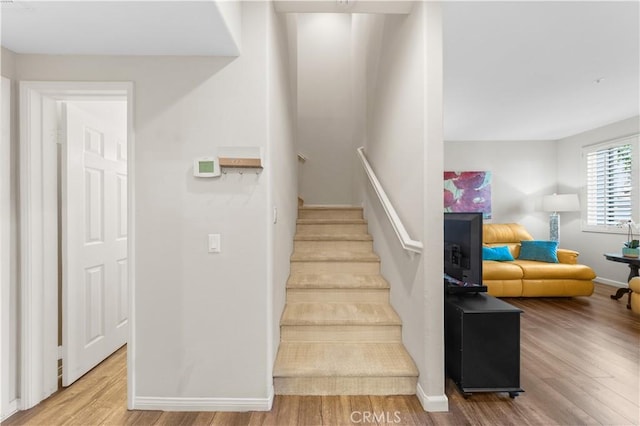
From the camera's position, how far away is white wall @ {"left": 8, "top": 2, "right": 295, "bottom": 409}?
1.80 meters

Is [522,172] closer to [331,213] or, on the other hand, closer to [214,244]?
[331,213]

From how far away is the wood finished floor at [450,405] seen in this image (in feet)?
5.53

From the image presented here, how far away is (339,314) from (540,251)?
3.75 meters

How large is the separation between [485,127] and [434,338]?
420 centimetres

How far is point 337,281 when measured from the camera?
8.40ft

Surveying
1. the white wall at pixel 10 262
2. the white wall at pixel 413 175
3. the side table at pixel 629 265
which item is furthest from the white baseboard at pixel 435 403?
the side table at pixel 629 265

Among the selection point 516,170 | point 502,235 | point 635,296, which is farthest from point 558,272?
point 516,170

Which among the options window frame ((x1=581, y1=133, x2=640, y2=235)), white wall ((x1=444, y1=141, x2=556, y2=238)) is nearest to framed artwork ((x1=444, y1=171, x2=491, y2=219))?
white wall ((x1=444, y1=141, x2=556, y2=238))

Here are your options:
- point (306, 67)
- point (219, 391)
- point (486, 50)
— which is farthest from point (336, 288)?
point (306, 67)

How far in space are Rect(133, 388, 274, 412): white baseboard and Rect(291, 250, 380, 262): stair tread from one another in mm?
1258

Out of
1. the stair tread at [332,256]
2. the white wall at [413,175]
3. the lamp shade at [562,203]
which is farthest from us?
the lamp shade at [562,203]

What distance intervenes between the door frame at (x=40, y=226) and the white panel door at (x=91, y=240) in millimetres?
107

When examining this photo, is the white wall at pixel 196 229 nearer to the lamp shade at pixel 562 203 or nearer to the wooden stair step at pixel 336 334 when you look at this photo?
the wooden stair step at pixel 336 334

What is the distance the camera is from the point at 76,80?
1.82 m
